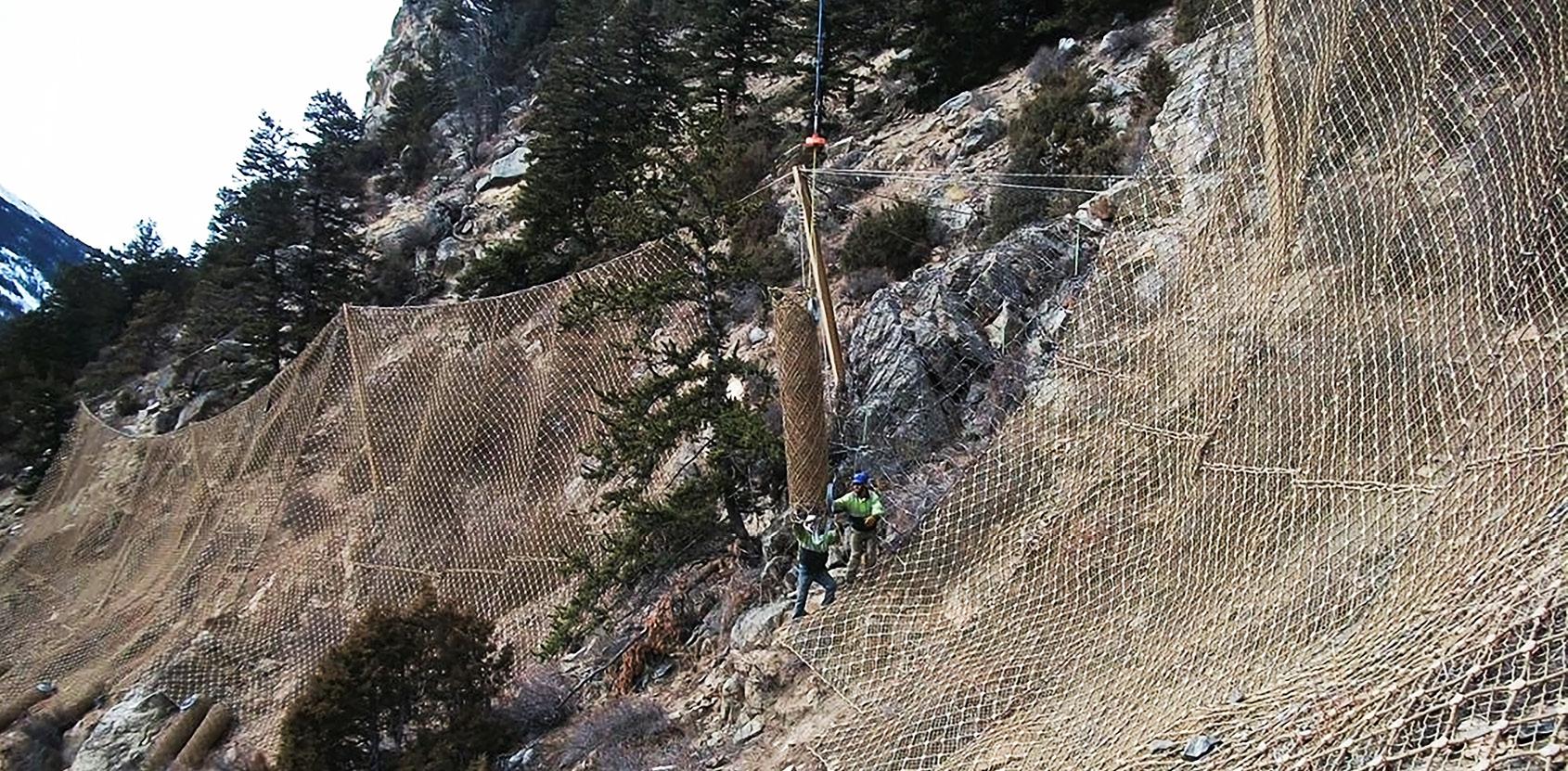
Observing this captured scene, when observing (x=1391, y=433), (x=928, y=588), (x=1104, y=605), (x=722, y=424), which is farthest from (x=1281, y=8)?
(x=722, y=424)

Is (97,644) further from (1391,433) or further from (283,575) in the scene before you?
(1391,433)

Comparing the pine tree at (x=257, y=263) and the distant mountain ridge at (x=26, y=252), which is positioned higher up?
the distant mountain ridge at (x=26, y=252)

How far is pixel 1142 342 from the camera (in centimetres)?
515

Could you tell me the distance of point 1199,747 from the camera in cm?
333

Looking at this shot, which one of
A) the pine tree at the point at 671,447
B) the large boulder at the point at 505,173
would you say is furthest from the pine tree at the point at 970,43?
the large boulder at the point at 505,173

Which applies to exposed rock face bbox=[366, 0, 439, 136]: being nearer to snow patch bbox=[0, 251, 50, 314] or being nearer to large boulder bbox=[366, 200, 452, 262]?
large boulder bbox=[366, 200, 452, 262]

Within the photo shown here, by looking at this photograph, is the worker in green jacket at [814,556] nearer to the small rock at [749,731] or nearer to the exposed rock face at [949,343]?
the small rock at [749,731]

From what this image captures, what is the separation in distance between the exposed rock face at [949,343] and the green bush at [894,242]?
2.33m

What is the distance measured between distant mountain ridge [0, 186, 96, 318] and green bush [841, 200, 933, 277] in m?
36.3

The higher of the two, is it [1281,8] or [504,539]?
[1281,8]

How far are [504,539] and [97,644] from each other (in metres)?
5.67

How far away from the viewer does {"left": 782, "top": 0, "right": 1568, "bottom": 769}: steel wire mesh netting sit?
289cm

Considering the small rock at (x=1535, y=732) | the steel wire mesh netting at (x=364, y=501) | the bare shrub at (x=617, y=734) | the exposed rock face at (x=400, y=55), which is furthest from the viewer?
the exposed rock face at (x=400, y=55)

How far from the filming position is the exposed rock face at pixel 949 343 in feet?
22.5
